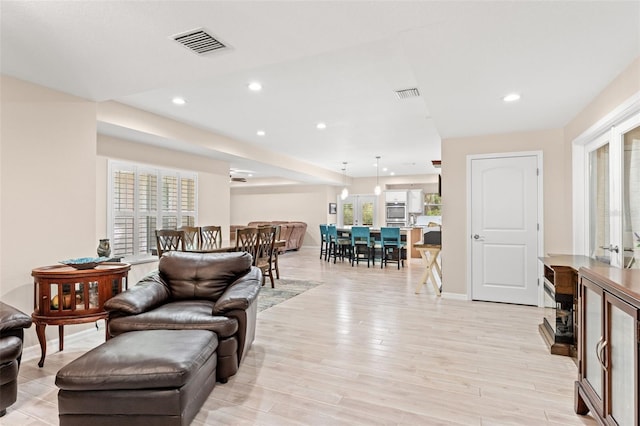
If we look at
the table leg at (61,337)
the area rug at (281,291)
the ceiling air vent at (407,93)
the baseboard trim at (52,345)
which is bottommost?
the area rug at (281,291)

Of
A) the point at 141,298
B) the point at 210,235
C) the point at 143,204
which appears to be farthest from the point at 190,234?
the point at 141,298

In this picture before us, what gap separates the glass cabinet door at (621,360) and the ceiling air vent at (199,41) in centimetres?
273

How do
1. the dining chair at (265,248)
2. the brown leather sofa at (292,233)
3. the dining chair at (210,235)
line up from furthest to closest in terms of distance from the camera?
the brown leather sofa at (292,233) → the dining chair at (210,235) → the dining chair at (265,248)

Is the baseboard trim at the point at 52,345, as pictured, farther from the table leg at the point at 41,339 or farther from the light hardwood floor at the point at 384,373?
the table leg at the point at 41,339

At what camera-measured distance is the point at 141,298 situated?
266 cm

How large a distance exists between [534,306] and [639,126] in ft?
9.20

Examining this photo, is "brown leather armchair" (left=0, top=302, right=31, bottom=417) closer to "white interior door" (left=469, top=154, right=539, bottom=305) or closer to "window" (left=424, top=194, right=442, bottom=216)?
"white interior door" (left=469, top=154, right=539, bottom=305)

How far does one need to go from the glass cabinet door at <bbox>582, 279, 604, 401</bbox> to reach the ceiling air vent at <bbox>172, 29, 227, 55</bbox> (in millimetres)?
2772

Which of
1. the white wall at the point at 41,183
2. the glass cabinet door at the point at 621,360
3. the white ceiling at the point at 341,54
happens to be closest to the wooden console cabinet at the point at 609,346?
the glass cabinet door at the point at 621,360

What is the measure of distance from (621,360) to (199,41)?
3.00 metres

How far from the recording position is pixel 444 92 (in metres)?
3.23

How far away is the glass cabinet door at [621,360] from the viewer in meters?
1.46

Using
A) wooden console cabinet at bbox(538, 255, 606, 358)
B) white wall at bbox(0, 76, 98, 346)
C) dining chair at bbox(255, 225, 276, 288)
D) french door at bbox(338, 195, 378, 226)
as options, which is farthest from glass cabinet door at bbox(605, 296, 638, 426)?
french door at bbox(338, 195, 378, 226)

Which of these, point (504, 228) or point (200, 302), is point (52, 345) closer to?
point (200, 302)
